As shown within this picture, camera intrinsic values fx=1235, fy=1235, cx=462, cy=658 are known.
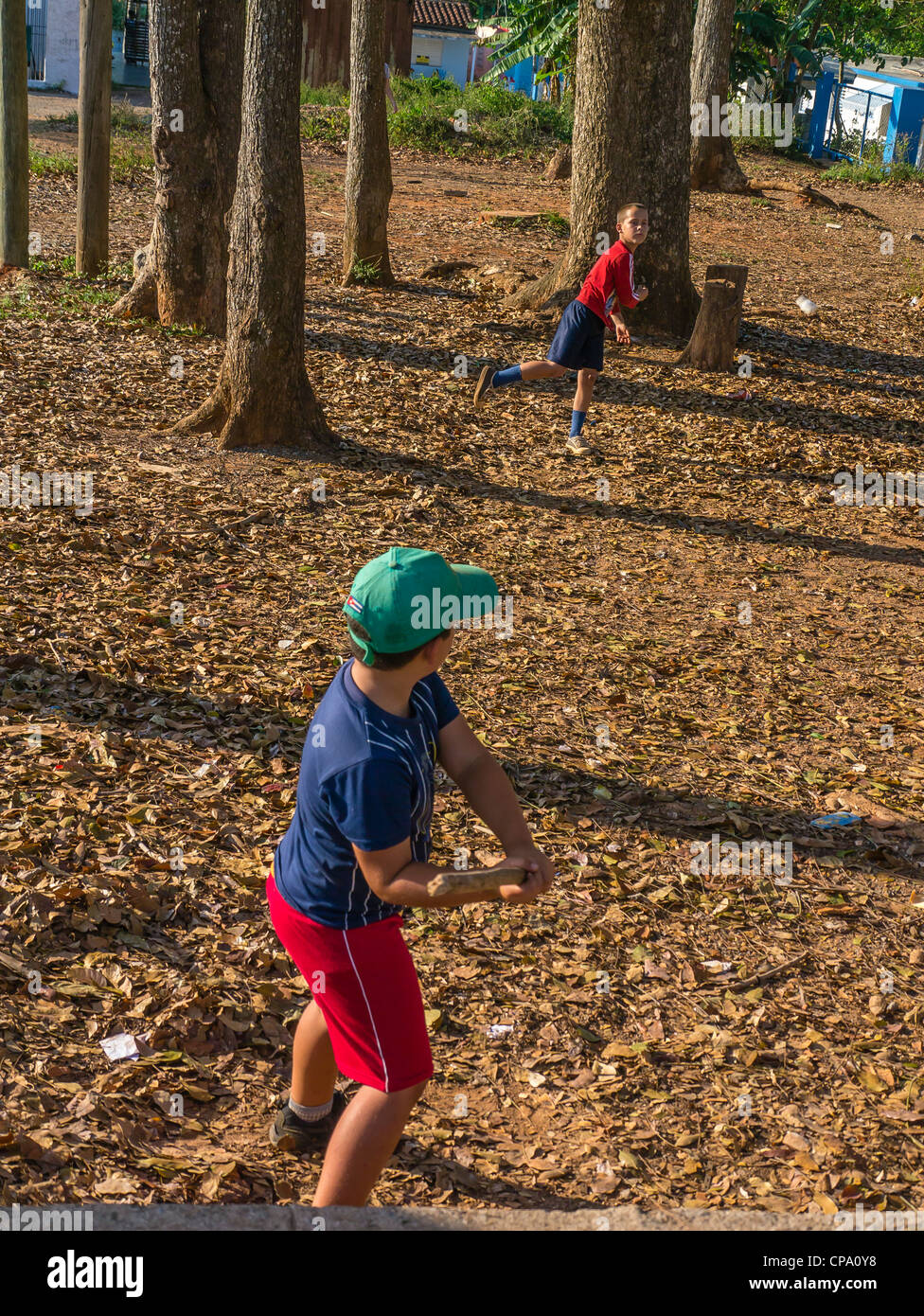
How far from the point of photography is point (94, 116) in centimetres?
1240

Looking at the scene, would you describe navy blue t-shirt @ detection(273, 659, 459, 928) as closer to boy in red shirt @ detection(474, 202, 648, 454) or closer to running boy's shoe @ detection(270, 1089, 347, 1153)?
running boy's shoe @ detection(270, 1089, 347, 1153)

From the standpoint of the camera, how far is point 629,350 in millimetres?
12352

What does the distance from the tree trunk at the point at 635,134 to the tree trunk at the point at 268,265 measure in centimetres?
458

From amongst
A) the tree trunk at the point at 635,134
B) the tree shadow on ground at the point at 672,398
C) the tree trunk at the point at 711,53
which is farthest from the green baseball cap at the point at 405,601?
the tree trunk at the point at 711,53

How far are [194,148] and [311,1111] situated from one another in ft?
32.4

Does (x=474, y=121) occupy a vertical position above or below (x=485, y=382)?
above

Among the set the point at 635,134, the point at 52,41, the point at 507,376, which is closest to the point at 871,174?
the point at 635,134

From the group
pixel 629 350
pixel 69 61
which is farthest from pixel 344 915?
pixel 69 61

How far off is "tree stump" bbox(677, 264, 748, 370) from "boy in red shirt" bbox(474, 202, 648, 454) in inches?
96.2

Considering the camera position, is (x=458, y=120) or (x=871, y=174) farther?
(x=871, y=174)

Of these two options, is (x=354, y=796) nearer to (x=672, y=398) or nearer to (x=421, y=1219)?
(x=421, y=1219)

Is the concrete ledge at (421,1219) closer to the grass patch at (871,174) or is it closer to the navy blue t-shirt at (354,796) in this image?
the navy blue t-shirt at (354,796)

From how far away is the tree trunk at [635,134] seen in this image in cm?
1173

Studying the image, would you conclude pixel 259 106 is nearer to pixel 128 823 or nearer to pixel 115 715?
pixel 115 715
